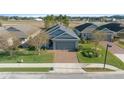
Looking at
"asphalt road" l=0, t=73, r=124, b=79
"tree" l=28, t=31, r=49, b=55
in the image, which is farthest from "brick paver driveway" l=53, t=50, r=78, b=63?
"asphalt road" l=0, t=73, r=124, b=79

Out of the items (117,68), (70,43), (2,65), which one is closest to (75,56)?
(70,43)

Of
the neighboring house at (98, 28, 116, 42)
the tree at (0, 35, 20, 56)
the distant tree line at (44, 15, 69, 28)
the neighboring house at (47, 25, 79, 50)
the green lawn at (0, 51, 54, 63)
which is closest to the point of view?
the green lawn at (0, 51, 54, 63)

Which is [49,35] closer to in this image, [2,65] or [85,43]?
[85,43]

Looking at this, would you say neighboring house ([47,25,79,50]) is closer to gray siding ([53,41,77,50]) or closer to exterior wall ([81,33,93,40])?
gray siding ([53,41,77,50])

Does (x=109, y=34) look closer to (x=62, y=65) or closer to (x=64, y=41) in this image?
(x=64, y=41)

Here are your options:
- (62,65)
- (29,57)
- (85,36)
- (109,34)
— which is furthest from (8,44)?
(109,34)

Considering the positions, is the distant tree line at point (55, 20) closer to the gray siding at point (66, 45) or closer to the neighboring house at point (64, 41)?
the neighboring house at point (64, 41)

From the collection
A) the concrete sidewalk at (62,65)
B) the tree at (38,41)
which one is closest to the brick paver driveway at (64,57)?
the concrete sidewalk at (62,65)
